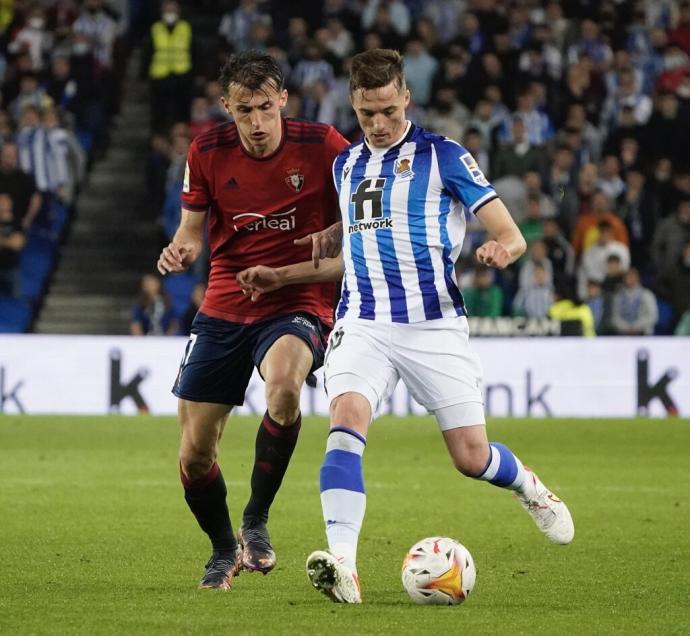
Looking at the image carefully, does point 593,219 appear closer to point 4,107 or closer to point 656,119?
point 656,119

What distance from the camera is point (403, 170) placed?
626cm

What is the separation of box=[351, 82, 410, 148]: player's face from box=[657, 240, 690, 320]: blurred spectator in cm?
1209

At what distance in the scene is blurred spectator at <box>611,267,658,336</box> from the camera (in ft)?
57.2

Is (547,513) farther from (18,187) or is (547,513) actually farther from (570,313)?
(18,187)

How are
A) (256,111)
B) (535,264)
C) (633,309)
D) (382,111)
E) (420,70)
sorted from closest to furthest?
(382,111)
(256,111)
(633,309)
(535,264)
(420,70)

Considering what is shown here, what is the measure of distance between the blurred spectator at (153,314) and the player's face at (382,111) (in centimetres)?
1171

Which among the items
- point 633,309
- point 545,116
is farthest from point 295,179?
point 545,116

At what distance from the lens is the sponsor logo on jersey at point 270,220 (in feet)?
22.1

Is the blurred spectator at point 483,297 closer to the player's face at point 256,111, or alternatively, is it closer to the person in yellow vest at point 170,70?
the person in yellow vest at point 170,70

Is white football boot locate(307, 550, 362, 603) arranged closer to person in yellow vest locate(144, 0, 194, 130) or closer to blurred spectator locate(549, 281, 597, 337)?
blurred spectator locate(549, 281, 597, 337)

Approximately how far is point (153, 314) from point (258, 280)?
11534mm

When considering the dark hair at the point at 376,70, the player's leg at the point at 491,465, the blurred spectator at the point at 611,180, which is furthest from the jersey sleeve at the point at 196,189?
the blurred spectator at the point at 611,180

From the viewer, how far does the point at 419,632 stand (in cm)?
517

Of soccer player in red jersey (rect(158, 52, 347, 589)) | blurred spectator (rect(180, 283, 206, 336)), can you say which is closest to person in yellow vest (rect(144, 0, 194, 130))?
blurred spectator (rect(180, 283, 206, 336))
